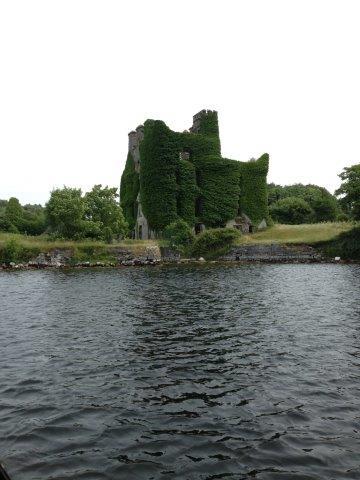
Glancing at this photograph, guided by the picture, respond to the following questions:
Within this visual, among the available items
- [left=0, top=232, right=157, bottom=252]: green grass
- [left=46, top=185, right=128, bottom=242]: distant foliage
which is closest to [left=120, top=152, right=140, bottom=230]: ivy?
[left=46, top=185, right=128, bottom=242]: distant foliage

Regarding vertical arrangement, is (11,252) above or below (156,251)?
above

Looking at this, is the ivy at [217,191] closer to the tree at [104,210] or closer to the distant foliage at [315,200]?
the tree at [104,210]

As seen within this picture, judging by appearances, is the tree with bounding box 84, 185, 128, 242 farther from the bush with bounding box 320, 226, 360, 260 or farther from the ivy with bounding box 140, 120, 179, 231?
the bush with bounding box 320, 226, 360, 260

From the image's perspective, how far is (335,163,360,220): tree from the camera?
5612 cm

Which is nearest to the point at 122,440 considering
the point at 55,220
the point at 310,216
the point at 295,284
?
the point at 295,284

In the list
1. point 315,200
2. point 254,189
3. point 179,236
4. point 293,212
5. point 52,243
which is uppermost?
point 254,189

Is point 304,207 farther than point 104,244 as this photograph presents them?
Yes

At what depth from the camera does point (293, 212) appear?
93.5 meters

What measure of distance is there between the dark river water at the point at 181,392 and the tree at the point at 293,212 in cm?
7313

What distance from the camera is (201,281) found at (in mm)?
35469

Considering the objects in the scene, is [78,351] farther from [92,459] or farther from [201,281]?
[201,281]

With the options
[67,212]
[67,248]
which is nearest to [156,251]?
[67,248]

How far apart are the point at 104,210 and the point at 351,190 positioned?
35.7 m

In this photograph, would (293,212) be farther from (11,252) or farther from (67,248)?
(11,252)
